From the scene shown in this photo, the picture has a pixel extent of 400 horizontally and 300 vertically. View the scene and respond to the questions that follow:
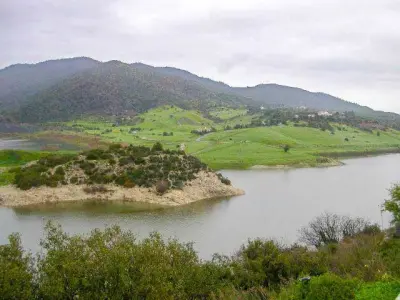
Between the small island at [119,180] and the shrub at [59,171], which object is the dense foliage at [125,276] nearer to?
the small island at [119,180]

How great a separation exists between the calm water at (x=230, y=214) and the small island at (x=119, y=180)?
9.63 feet

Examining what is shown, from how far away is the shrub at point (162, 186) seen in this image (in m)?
57.3

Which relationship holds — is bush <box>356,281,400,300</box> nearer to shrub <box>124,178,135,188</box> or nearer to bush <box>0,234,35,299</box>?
bush <box>0,234,35,299</box>

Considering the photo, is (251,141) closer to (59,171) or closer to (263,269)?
(59,171)

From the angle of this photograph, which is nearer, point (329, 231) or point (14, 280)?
point (14, 280)

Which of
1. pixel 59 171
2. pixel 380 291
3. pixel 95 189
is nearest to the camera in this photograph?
pixel 380 291

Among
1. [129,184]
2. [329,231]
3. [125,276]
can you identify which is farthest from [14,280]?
[129,184]

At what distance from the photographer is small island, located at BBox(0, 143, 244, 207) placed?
56.5 meters

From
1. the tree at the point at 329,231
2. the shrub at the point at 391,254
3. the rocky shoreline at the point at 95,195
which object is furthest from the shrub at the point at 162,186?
the shrub at the point at 391,254

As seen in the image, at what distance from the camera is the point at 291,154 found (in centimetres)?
10862

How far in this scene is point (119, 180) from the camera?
194 feet

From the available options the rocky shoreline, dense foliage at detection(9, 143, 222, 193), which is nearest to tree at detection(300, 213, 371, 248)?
the rocky shoreline

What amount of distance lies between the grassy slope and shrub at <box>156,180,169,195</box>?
36.0 metres

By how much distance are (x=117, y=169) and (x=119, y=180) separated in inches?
111
